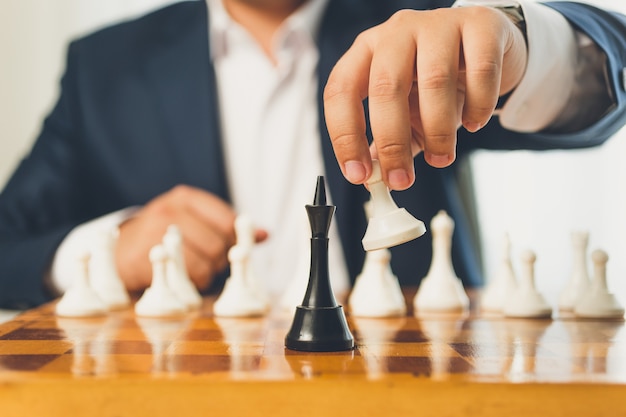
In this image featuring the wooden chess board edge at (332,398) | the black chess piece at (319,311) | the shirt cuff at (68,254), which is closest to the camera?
the wooden chess board edge at (332,398)

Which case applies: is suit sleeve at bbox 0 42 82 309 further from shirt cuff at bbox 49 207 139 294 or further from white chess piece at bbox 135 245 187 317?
white chess piece at bbox 135 245 187 317

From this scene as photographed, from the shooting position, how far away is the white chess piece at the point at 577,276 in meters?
1.00

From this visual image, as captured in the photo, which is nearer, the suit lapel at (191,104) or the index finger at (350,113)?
the index finger at (350,113)

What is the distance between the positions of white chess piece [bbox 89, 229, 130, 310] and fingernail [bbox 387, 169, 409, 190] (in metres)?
0.52

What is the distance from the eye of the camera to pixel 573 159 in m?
2.46

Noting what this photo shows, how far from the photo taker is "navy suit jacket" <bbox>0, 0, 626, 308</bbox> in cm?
160

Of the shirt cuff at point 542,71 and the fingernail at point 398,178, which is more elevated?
the shirt cuff at point 542,71

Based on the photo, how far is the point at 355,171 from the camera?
0.69 m

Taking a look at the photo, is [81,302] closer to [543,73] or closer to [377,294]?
[377,294]

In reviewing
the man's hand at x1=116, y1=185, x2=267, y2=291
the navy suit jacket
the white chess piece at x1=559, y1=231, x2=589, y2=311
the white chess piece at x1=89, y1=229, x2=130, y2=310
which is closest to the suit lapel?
the navy suit jacket

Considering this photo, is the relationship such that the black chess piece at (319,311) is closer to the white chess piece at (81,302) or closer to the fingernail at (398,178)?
the fingernail at (398,178)

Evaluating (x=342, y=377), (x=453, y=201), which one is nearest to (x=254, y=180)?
(x=453, y=201)

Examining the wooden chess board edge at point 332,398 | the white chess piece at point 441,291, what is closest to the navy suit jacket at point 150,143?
the white chess piece at point 441,291

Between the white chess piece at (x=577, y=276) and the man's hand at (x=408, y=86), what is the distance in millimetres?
379
